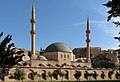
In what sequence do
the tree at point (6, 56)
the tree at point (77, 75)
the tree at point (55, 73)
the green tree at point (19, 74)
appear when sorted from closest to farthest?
the tree at point (6, 56)
the green tree at point (19, 74)
the tree at point (55, 73)
the tree at point (77, 75)

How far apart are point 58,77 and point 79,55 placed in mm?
69820

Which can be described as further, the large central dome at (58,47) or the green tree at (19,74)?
the large central dome at (58,47)

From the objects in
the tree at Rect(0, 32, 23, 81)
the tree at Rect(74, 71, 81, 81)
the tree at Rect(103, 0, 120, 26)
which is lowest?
the tree at Rect(74, 71, 81, 81)

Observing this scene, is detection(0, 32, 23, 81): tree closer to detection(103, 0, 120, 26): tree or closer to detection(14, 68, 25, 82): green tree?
detection(103, 0, 120, 26): tree

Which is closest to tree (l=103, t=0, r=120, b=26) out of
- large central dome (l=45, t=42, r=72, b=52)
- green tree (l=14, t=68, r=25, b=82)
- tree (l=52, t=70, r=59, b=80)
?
green tree (l=14, t=68, r=25, b=82)

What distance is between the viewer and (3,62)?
10.9m

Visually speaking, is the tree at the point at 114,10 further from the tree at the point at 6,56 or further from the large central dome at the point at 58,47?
the large central dome at the point at 58,47

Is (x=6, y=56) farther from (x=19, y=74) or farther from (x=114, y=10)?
(x=19, y=74)

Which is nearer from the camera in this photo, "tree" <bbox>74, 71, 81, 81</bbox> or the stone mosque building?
the stone mosque building

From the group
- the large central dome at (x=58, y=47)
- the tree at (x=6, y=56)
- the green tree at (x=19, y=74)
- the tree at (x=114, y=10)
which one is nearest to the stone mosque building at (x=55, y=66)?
the large central dome at (x=58, y=47)

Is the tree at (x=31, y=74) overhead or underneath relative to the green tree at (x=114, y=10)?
underneath

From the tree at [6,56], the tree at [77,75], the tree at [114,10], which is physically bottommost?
the tree at [77,75]

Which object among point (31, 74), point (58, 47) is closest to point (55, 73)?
point (31, 74)

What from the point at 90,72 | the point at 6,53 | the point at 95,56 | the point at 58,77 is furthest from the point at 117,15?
the point at 95,56
